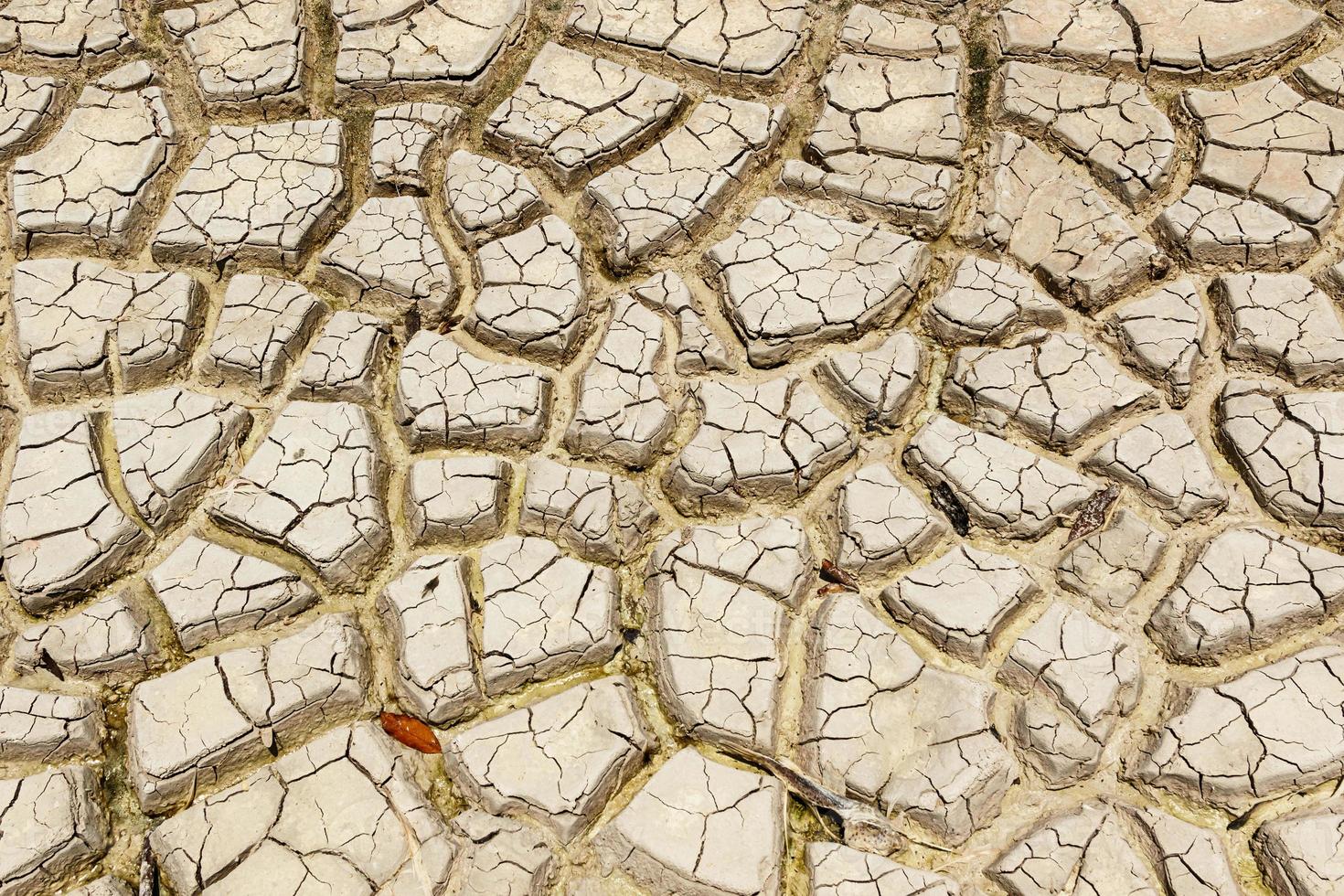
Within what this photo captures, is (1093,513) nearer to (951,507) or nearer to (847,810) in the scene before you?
(951,507)

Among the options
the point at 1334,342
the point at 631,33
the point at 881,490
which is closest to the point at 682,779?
the point at 881,490

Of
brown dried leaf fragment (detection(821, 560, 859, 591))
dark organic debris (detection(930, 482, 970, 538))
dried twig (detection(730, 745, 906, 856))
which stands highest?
dark organic debris (detection(930, 482, 970, 538))

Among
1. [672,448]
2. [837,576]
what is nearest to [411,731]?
[672,448]

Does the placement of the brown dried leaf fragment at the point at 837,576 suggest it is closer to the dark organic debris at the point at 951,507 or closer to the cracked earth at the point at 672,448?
the cracked earth at the point at 672,448

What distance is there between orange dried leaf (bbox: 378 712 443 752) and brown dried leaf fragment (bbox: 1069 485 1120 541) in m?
1.74

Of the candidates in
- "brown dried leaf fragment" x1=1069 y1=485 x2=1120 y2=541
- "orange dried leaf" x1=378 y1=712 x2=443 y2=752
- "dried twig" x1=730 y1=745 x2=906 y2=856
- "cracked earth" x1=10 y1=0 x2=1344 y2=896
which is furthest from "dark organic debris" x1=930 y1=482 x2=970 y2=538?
"orange dried leaf" x1=378 y1=712 x2=443 y2=752

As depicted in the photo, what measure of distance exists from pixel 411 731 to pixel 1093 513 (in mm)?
1868

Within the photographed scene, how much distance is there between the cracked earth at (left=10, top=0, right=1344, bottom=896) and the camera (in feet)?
8.28

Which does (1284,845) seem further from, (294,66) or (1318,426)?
(294,66)

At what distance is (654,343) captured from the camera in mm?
3109

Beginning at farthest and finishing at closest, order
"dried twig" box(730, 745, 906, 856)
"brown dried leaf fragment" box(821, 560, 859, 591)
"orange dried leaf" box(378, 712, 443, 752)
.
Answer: "brown dried leaf fragment" box(821, 560, 859, 591) < "orange dried leaf" box(378, 712, 443, 752) < "dried twig" box(730, 745, 906, 856)

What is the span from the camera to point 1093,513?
285cm

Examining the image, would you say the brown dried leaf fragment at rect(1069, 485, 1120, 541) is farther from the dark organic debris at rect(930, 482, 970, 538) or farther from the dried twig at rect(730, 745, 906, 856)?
the dried twig at rect(730, 745, 906, 856)

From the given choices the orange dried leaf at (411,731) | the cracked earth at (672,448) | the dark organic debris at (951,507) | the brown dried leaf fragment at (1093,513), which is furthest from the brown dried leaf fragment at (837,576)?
the orange dried leaf at (411,731)
